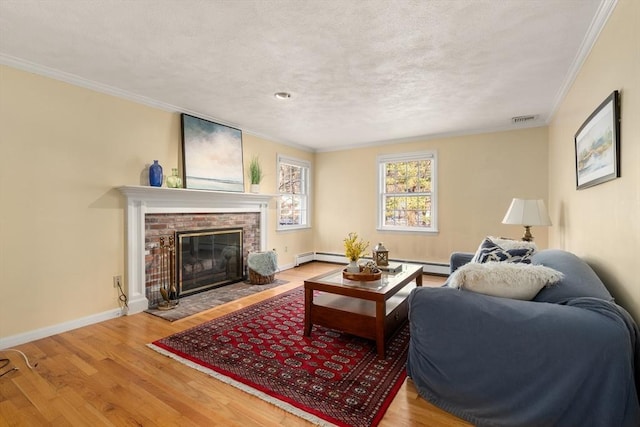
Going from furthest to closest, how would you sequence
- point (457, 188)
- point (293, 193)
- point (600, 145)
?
point (293, 193), point (457, 188), point (600, 145)

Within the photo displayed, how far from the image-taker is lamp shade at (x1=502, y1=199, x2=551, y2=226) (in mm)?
3338

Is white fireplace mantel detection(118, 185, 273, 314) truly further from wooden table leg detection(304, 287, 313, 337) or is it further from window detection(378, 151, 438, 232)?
window detection(378, 151, 438, 232)

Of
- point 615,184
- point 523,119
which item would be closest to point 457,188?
point 523,119

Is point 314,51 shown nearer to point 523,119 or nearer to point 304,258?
point 523,119

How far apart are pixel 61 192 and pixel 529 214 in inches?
189

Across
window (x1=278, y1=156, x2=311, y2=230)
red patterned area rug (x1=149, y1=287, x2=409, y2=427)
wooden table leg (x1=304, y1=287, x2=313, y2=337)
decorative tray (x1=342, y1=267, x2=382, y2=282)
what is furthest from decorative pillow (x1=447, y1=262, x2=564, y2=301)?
window (x1=278, y1=156, x2=311, y2=230)

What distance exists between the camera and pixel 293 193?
612cm

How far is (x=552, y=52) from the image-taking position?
2.52m

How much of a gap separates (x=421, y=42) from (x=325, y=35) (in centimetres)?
75

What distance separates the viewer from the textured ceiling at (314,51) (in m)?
1.98

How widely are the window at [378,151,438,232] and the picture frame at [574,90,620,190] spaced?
269 centimetres

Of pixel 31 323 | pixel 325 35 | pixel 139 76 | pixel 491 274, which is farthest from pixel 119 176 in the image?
pixel 491 274

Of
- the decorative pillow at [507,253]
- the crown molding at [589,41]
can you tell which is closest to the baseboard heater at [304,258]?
the decorative pillow at [507,253]

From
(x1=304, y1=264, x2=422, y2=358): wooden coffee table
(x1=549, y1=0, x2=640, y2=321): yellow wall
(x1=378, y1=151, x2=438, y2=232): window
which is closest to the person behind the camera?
(x1=549, y1=0, x2=640, y2=321): yellow wall
